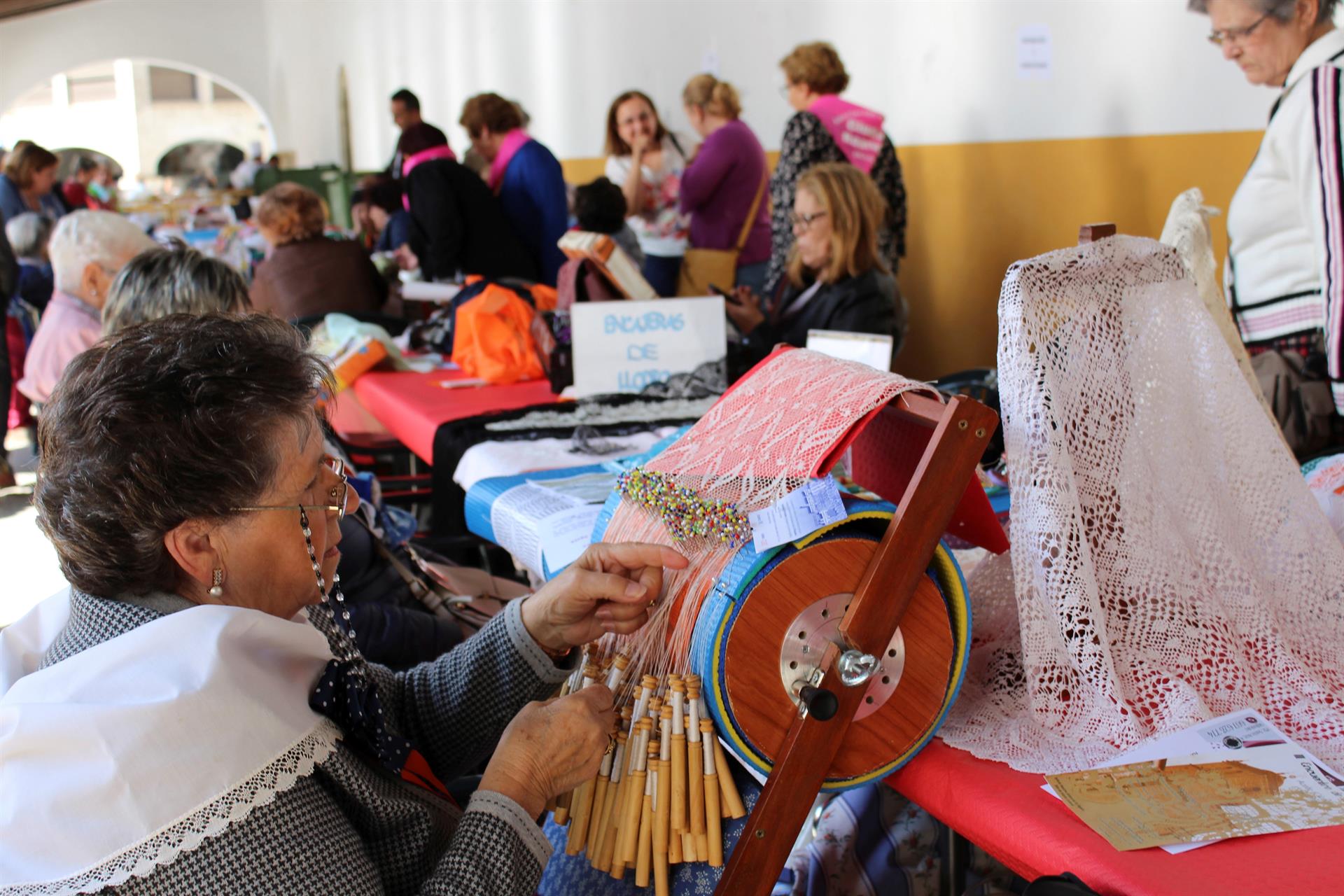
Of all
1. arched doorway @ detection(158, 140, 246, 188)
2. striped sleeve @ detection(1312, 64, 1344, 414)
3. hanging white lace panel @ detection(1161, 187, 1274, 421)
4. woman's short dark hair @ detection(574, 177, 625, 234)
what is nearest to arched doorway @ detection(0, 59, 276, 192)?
arched doorway @ detection(158, 140, 246, 188)

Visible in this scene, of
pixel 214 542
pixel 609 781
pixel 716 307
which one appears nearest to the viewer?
pixel 214 542

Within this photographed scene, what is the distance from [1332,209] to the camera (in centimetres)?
224

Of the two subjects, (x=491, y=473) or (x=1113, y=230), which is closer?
(x=1113, y=230)

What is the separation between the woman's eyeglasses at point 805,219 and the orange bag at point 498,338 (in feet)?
2.76

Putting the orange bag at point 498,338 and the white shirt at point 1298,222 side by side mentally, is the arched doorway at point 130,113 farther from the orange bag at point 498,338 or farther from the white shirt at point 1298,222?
the white shirt at point 1298,222

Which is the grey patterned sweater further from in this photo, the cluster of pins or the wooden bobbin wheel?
the wooden bobbin wheel

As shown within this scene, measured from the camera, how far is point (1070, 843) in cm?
97

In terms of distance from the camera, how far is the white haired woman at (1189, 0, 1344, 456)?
224 centimetres

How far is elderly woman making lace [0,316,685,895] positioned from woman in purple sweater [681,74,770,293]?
13.9 ft

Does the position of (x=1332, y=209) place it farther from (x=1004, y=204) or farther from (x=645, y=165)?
(x=645, y=165)

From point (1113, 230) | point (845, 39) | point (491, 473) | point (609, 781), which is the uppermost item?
point (845, 39)

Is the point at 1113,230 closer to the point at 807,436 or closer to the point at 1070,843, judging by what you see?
the point at 807,436

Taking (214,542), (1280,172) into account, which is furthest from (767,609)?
(1280,172)

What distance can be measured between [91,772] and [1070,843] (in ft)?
2.70
